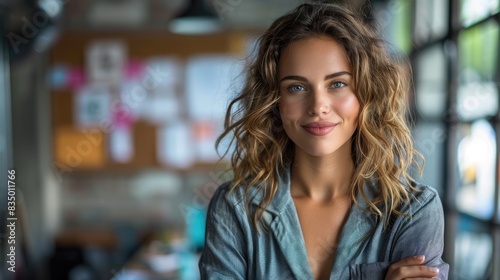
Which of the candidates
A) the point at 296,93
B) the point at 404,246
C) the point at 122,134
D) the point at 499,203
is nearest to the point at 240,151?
the point at 296,93

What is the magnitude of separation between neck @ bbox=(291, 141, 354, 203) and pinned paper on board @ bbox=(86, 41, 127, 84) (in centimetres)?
423

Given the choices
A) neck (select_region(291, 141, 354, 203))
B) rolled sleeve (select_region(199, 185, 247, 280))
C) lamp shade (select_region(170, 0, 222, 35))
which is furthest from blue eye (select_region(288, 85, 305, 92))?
lamp shade (select_region(170, 0, 222, 35))

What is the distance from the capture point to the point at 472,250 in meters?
2.51

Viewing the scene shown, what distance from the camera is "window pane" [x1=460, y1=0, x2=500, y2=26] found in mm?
2036

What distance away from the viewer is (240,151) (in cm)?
123

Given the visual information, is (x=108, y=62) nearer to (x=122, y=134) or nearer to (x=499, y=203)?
(x=122, y=134)

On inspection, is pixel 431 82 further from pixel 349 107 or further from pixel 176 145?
pixel 176 145

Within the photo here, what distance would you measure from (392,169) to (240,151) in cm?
30

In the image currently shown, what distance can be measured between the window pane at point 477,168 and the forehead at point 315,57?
1.26m

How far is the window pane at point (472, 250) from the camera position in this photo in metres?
2.28

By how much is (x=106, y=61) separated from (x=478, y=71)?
11.7ft

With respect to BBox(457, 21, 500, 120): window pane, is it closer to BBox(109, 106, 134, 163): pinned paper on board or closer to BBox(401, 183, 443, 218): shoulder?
BBox(401, 183, 443, 218): shoulder

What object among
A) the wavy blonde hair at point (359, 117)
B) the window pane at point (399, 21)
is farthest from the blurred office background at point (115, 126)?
the wavy blonde hair at point (359, 117)

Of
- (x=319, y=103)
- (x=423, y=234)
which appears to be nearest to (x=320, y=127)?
(x=319, y=103)
